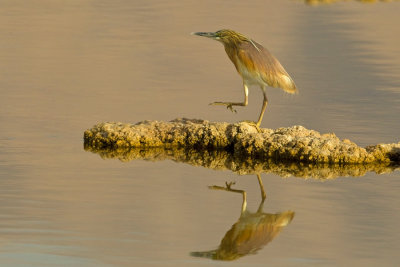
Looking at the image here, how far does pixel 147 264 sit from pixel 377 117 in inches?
271

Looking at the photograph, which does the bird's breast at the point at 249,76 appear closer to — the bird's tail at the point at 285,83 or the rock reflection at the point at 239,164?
the bird's tail at the point at 285,83

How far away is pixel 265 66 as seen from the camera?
12.9 meters

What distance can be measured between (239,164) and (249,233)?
2562mm

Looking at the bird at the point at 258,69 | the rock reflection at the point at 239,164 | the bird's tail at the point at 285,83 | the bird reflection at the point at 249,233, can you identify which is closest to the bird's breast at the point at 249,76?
the bird at the point at 258,69

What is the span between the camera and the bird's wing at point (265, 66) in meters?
12.9

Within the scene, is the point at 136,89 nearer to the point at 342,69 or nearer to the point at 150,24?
the point at 342,69

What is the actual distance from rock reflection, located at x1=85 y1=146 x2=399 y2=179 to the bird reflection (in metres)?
1.16

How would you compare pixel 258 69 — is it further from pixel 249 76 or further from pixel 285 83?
pixel 285 83

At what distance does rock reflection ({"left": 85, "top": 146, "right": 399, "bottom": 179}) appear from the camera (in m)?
11.6

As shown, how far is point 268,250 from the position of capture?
29.1ft

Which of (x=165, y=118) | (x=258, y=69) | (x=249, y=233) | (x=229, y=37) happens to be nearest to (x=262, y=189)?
(x=249, y=233)

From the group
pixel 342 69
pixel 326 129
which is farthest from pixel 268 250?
pixel 342 69

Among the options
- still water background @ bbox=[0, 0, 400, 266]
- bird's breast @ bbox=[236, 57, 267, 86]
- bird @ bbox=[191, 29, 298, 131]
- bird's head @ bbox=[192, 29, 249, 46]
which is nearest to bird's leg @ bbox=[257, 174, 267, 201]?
still water background @ bbox=[0, 0, 400, 266]

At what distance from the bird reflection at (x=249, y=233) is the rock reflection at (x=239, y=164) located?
116 cm
